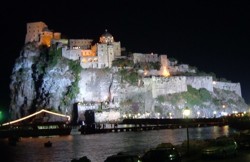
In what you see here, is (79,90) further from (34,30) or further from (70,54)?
(34,30)

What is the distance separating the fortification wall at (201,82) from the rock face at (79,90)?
9213 millimetres

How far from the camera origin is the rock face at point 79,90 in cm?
9350

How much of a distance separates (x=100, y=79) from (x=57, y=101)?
12587 millimetres

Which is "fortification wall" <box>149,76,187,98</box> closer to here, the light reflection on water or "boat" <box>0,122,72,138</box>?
"boat" <box>0,122,72,138</box>

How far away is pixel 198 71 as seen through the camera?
421 feet

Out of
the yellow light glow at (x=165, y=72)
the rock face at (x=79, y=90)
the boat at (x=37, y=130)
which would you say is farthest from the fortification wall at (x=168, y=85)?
the boat at (x=37, y=130)

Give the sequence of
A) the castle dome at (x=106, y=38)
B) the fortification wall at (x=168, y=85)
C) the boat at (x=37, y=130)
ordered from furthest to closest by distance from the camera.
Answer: the castle dome at (x=106, y=38), the fortification wall at (x=168, y=85), the boat at (x=37, y=130)

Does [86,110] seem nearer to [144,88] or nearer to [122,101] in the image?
[122,101]

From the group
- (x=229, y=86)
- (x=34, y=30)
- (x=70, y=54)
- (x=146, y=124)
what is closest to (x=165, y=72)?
(x=146, y=124)

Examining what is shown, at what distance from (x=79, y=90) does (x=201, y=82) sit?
40006 mm

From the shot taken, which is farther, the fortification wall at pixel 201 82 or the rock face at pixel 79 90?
the fortification wall at pixel 201 82

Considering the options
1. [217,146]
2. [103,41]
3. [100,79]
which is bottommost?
[217,146]

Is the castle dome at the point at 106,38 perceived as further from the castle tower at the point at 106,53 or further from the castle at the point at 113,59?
the castle tower at the point at 106,53

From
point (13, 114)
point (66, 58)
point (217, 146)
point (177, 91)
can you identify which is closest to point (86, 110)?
point (66, 58)
